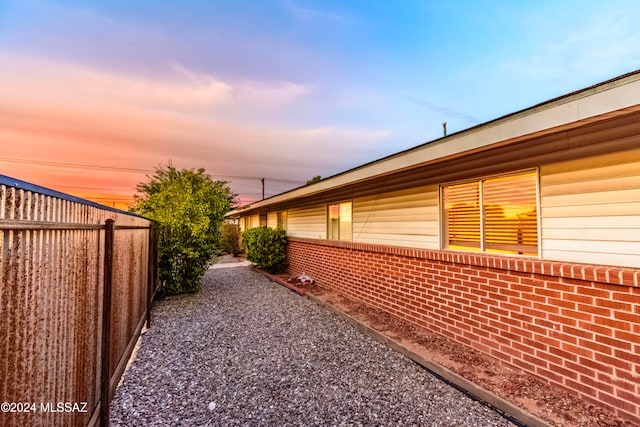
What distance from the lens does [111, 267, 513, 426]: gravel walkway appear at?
2643mm

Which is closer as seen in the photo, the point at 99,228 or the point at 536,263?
the point at 99,228

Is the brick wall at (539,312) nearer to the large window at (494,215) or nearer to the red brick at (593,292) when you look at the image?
the red brick at (593,292)

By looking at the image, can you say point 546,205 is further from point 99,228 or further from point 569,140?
point 99,228

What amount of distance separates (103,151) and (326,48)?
1068cm

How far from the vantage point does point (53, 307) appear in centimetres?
151

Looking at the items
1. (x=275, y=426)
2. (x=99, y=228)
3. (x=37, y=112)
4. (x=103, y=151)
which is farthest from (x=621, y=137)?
(x=103, y=151)

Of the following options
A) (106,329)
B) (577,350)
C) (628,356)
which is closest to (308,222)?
(106,329)

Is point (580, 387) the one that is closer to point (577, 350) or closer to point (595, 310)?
point (577, 350)

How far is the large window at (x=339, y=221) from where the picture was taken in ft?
24.9

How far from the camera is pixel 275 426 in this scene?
254 cm

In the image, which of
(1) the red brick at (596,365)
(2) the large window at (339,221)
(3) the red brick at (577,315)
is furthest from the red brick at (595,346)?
(2) the large window at (339,221)

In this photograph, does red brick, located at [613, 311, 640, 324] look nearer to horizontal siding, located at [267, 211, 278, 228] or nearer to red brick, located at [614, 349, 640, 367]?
red brick, located at [614, 349, 640, 367]

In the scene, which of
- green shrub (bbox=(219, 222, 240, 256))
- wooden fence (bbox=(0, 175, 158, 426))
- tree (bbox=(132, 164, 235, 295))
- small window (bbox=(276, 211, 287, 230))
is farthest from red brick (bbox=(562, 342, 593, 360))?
green shrub (bbox=(219, 222, 240, 256))

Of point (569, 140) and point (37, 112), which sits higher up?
point (37, 112)
